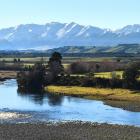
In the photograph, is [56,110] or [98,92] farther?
[98,92]

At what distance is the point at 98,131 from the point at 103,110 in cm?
2281

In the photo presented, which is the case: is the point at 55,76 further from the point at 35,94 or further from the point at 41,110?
the point at 41,110

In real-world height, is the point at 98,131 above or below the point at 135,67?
below

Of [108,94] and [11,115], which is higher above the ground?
[108,94]

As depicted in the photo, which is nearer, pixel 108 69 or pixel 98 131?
pixel 98 131

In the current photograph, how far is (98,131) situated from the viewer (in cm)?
6475

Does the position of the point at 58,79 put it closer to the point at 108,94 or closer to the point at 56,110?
the point at 108,94

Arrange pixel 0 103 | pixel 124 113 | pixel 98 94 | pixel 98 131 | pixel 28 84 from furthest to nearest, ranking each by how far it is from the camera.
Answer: pixel 28 84 → pixel 98 94 → pixel 0 103 → pixel 124 113 → pixel 98 131

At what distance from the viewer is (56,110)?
87.8 metres

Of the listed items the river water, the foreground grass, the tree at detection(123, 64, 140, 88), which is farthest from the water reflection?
the tree at detection(123, 64, 140, 88)

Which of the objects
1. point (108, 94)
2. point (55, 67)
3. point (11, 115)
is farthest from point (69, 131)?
point (55, 67)

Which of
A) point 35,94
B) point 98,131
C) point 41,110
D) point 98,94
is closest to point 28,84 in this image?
point 35,94

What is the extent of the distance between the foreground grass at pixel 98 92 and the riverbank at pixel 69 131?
32609 millimetres

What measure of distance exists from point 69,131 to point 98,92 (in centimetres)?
4827
